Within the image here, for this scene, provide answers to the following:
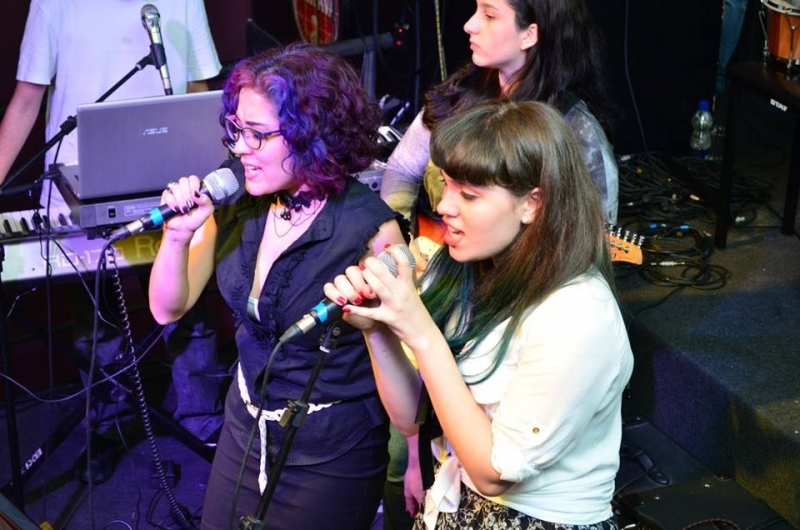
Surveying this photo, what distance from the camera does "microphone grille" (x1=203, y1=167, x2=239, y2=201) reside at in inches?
94.5

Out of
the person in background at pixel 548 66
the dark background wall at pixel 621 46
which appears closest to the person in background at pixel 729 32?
the dark background wall at pixel 621 46

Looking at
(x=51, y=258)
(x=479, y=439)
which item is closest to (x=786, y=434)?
(x=479, y=439)

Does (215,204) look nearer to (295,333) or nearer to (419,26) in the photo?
(295,333)

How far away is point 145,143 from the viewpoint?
3150mm

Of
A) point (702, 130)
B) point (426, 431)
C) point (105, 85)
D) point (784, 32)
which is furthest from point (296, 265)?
point (702, 130)

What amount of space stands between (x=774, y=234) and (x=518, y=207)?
2855 millimetres

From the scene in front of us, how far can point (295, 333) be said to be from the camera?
1899 millimetres

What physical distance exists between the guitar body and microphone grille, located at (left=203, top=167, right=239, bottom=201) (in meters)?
2.48

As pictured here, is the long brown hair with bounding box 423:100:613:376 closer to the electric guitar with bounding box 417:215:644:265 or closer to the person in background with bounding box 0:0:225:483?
the electric guitar with bounding box 417:215:644:265

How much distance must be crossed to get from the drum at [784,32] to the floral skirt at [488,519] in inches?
101

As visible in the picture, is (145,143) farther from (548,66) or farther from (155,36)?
(548,66)

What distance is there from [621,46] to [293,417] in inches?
143

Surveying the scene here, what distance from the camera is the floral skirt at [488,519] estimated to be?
209 cm

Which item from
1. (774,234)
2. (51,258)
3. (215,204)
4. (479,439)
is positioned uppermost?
(215,204)
